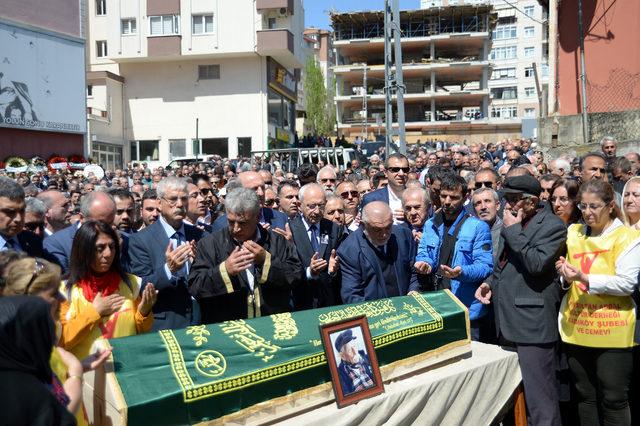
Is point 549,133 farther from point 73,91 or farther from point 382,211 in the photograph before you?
point 73,91

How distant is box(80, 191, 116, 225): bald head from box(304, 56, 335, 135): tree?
58.4m

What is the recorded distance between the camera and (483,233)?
16.8 feet

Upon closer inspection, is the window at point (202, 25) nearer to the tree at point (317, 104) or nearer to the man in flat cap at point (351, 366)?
the tree at point (317, 104)

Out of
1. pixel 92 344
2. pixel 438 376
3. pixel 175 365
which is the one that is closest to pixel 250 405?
pixel 175 365

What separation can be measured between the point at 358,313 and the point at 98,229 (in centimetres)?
174

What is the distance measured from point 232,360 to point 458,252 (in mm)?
2398

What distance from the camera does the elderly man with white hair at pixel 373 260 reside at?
15.6 ft

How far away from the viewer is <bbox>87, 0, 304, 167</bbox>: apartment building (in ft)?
127

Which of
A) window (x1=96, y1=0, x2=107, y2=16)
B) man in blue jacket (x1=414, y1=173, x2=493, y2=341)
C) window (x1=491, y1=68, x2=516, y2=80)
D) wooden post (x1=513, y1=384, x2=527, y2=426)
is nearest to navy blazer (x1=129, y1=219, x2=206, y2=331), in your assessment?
man in blue jacket (x1=414, y1=173, x2=493, y2=341)

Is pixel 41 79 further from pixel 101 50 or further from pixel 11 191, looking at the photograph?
pixel 11 191

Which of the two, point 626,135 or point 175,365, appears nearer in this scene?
point 175,365

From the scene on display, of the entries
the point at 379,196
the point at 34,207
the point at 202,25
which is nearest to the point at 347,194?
the point at 379,196

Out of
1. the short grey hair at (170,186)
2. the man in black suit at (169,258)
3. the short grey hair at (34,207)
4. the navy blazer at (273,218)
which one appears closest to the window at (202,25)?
the navy blazer at (273,218)

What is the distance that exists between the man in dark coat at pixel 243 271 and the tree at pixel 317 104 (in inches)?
2325
